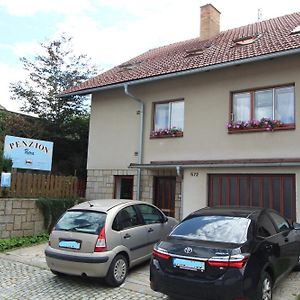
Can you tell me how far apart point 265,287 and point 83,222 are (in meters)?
3.48

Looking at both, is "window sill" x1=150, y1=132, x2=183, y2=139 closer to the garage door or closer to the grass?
the garage door

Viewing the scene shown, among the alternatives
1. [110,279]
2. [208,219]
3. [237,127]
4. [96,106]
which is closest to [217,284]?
[208,219]

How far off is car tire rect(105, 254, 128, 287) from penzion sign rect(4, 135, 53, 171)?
6.19 m

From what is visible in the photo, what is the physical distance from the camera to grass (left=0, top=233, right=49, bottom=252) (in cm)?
980

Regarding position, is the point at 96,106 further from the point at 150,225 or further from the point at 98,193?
the point at 150,225

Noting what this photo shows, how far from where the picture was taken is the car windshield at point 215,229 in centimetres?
539

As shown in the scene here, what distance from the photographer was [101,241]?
6590 millimetres

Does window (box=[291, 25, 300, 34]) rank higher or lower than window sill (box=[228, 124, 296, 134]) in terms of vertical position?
higher

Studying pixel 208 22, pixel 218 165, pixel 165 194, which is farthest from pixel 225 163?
pixel 208 22

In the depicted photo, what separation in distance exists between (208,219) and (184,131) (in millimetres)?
6513

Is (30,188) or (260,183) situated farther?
(30,188)

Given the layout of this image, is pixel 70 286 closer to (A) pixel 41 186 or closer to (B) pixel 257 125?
(A) pixel 41 186

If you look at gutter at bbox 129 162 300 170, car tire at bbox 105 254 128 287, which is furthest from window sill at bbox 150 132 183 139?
car tire at bbox 105 254 128 287

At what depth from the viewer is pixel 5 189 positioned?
10.7 m
